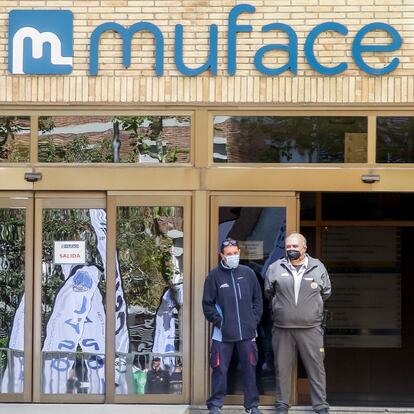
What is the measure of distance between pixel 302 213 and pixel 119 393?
10.7ft

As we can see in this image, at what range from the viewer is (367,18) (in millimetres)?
9773

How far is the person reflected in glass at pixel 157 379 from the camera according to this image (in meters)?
9.88

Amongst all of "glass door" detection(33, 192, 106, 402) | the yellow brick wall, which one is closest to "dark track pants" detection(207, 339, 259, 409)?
"glass door" detection(33, 192, 106, 402)

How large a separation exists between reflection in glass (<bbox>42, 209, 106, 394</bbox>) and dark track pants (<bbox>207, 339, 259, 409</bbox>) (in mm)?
1354

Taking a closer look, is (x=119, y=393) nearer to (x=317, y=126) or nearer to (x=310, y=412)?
(x=310, y=412)

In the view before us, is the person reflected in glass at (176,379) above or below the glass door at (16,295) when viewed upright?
below

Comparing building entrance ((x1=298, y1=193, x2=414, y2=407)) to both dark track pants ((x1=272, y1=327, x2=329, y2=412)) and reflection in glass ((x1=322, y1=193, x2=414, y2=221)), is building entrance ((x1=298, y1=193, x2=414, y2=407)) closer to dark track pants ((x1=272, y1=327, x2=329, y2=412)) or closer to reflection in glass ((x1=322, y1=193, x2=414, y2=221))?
reflection in glass ((x1=322, y1=193, x2=414, y2=221))

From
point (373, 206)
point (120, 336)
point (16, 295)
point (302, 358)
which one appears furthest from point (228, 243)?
point (373, 206)

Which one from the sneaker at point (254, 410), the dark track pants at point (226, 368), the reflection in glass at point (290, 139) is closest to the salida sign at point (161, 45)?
the reflection in glass at point (290, 139)

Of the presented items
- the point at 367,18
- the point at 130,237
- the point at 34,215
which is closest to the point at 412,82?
the point at 367,18

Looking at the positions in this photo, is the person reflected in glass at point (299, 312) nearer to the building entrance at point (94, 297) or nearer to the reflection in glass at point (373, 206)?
the building entrance at point (94, 297)

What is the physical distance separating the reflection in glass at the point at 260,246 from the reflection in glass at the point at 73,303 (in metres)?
1.34

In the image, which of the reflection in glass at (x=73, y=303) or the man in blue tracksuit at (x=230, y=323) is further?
the reflection in glass at (x=73, y=303)

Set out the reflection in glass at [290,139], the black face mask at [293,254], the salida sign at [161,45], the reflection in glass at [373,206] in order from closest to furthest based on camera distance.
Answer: the black face mask at [293,254]
the salida sign at [161,45]
the reflection in glass at [290,139]
the reflection in glass at [373,206]
